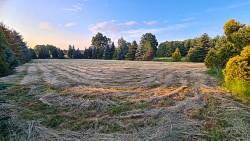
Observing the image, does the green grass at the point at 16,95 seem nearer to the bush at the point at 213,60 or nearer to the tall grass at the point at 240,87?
the tall grass at the point at 240,87

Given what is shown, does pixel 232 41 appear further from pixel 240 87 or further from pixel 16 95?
pixel 16 95

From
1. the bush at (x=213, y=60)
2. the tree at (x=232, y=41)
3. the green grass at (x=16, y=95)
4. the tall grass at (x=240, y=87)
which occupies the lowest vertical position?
the green grass at (x=16, y=95)

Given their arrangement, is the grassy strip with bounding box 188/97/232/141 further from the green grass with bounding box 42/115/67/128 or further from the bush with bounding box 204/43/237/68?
the bush with bounding box 204/43/237/68

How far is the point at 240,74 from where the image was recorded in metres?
6.38

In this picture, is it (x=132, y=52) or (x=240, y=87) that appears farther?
(x=132, y=52)

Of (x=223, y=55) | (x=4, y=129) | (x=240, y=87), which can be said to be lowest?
(x=4, y=129)

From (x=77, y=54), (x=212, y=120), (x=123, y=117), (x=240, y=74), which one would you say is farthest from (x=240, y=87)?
(x=77, y=54)

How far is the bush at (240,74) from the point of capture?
6191 millimetres

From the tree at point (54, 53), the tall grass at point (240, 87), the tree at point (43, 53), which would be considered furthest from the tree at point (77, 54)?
the tall grass at point (240, 87)

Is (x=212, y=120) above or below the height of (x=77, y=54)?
below

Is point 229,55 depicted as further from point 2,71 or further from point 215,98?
point 2,71

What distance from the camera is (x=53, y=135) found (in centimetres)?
351

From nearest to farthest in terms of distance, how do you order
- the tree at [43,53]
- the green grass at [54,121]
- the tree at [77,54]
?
the green grass at [54,121] → the tree at [43,53] → the tree at [77,54]

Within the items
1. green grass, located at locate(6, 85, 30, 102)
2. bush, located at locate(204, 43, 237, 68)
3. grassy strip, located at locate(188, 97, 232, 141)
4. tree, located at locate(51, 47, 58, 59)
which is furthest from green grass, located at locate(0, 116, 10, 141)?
tree, located at locate(51, 47, 58, 59)
